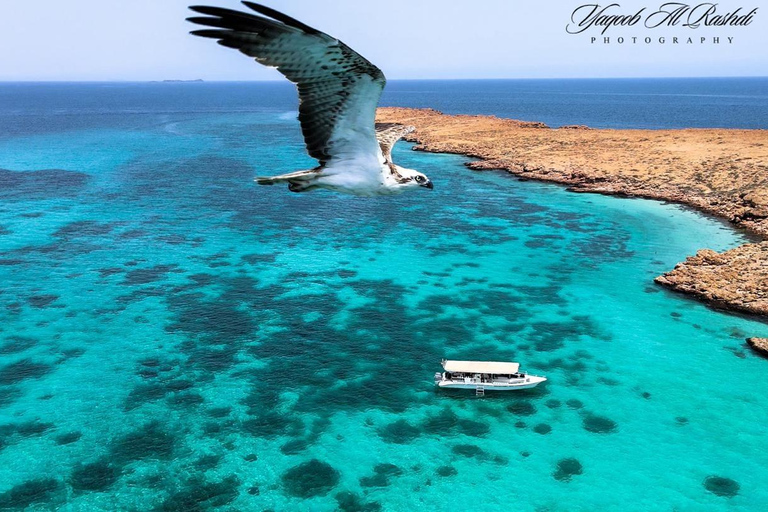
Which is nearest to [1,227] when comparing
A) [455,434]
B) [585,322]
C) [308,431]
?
[308,431]

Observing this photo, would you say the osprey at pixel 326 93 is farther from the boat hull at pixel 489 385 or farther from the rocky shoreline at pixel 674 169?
the rocky shoreline at pixel 674 169

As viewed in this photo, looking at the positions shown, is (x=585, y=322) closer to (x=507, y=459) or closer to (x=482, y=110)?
(x=507, y=459)

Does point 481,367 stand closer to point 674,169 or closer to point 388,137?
point 388,137

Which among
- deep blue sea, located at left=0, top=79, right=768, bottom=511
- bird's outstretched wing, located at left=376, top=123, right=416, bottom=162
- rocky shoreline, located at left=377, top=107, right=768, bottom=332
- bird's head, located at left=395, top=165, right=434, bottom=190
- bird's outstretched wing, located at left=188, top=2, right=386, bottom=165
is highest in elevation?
bird's outstretched wing, located at left=188, top=2, right=386, bottom=165

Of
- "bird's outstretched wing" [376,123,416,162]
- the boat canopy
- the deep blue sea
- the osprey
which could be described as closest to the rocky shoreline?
the deep blue sea

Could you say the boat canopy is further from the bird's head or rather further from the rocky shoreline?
the rocky shoreline
